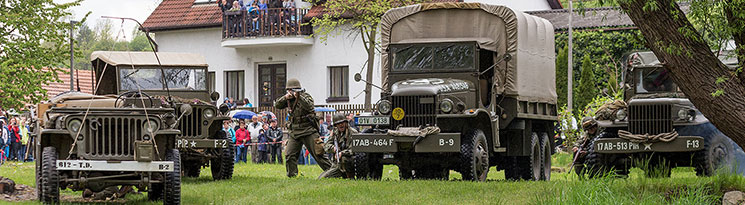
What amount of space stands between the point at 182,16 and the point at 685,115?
2947 centimetres

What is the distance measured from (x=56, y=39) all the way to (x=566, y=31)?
61.5 ft

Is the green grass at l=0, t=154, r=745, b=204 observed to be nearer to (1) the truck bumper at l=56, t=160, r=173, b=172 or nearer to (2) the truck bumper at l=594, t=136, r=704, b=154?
(2) the truck bumper at l=594, t=136, r=704, b=154

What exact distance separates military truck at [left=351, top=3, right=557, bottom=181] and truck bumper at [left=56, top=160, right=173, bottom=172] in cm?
461

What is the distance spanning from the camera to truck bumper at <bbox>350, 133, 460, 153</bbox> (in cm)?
1623

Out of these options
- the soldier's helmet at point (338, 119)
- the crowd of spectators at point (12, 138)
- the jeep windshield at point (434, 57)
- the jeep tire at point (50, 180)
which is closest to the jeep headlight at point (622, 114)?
the jeep windshield at point (434, 57)

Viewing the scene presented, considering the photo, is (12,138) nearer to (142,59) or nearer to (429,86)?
(142,59)

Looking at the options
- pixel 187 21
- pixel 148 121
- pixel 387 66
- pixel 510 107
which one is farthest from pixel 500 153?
pixel 187 21

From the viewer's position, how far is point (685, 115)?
1659 centimetres

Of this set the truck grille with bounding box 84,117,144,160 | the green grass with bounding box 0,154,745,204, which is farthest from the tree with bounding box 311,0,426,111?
the truck grille with bounding box 84,117,144,160

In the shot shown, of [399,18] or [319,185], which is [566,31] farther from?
[319,185]

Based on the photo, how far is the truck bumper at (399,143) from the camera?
53.3 ft

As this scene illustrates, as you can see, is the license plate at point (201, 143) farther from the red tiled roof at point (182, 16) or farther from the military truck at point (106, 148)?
the red tiled roof at point (182, 16)

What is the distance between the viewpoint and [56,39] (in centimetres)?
2923

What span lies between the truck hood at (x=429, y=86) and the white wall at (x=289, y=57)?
20.1m
